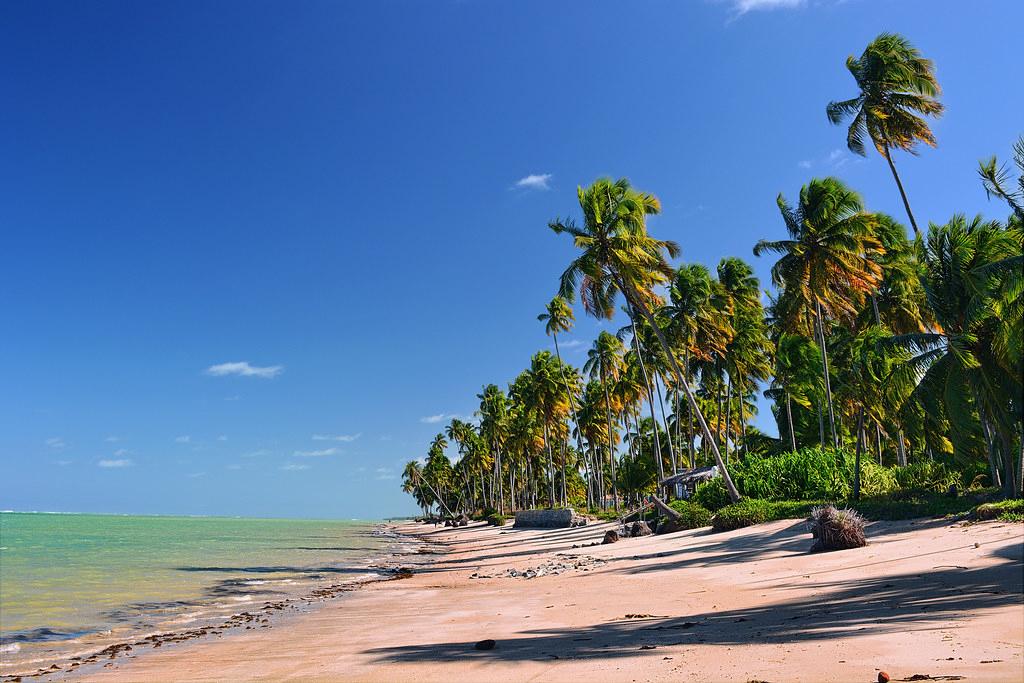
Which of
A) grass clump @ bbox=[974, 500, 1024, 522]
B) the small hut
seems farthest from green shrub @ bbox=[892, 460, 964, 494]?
the small hut

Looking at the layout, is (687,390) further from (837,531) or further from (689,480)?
(837,531)

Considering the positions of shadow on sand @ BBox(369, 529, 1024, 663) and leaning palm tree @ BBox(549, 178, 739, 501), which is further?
leaning palm tree @ BBox(549, 178, 739, 501)

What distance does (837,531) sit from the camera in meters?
14.7

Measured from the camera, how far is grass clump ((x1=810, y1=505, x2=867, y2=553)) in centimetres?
1459

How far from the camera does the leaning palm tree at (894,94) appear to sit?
30422 millimetres

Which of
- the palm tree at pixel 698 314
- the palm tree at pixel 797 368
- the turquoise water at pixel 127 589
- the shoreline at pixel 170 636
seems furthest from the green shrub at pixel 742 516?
the palm tree at pixel 797 368

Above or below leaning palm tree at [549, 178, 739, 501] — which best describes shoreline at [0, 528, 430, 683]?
below

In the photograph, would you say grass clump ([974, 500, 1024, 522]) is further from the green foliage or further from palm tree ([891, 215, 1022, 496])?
the green foliage

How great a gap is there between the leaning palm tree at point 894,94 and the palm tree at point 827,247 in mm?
2317

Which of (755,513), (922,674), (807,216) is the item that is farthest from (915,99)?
(922,674)

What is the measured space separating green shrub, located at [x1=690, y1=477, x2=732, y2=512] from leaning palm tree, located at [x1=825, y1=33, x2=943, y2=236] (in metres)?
16.1

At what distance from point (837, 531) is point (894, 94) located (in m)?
26.2

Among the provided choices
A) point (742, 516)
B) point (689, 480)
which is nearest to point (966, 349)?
point (742, 516)

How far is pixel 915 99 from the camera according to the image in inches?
1206
